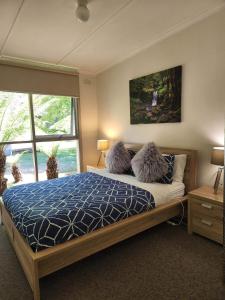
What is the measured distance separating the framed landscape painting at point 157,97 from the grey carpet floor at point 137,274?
Result: 65.8 inches

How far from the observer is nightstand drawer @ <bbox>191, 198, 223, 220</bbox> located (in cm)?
206

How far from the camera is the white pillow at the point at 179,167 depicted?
8.64ft

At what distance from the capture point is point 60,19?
7.44ft

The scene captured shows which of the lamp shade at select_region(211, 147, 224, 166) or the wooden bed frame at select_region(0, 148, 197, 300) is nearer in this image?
the wooden bed frame at select_region(0, 148, 197, 300)

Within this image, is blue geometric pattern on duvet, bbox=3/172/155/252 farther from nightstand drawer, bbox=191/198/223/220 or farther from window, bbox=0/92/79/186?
window, bbox=0/92/79/186

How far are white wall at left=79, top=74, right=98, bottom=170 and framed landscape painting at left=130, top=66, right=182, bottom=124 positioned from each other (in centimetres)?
115

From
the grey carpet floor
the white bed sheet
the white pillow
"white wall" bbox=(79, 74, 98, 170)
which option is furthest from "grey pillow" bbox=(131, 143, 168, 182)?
"white wall" bbox=(79, 74, 98, 170)

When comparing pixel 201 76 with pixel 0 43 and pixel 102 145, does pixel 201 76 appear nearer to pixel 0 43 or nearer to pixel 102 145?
pixel 102 145

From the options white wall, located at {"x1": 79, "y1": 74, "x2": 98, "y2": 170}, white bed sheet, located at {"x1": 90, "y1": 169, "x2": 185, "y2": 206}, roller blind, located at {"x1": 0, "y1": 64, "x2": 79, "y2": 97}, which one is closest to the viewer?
white bed sheet, located at {"x1": 90, "y1": 169, "x2": 185, "y2": 206}

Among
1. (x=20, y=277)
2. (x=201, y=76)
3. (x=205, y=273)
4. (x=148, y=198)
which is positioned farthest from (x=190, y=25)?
(x=20, y=277)

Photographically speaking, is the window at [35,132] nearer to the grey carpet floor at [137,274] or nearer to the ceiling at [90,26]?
the ceiling at [90,26]

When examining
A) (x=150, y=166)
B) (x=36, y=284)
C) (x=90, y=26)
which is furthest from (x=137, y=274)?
(x=90, y=26)

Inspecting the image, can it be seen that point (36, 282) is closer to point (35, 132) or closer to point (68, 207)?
point (68, 207)

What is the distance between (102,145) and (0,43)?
89.8 inches
